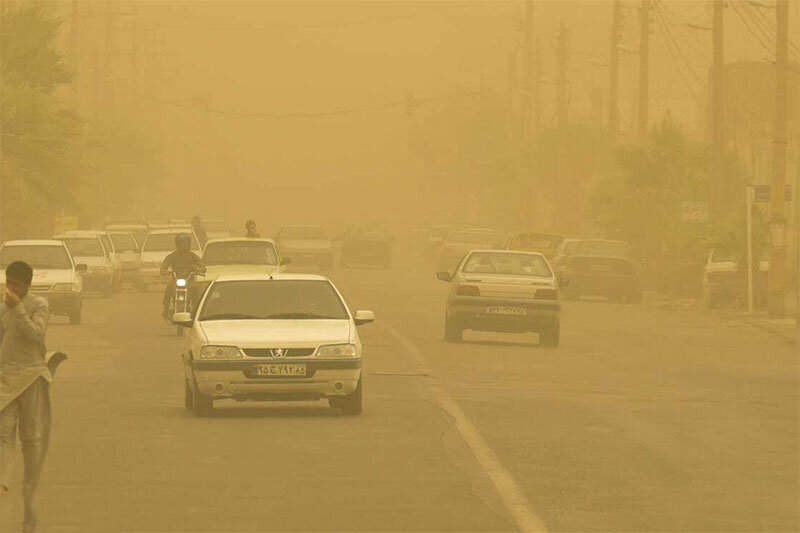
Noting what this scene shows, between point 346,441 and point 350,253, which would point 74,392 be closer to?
point 346,441

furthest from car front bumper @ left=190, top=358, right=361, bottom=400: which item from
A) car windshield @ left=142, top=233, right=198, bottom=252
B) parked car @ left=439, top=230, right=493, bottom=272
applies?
parked car @ left=439, top=230, right=493, bottom=272

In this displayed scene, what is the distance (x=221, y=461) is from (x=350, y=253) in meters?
58.3

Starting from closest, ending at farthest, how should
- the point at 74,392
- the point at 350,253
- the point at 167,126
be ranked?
the point at 74,392 → the point at 350,253 → the point at 167,126

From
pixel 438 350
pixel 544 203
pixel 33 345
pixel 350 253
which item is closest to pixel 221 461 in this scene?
pixel 33 345

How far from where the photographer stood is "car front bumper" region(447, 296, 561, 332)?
31.6 m

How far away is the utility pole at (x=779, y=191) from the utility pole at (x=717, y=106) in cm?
754

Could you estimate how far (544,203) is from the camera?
100 metres

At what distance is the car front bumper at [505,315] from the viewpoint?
31625 mm

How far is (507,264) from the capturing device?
108 feet

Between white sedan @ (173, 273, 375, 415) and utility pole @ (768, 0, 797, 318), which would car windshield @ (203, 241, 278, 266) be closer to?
utility pole @ (768, 0, 797, 318)

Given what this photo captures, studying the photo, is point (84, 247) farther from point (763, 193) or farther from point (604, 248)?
point (763, 193)

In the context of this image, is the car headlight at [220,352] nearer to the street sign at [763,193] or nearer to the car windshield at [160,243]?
the street sign at [763,193]

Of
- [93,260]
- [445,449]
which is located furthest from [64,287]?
[445,449]

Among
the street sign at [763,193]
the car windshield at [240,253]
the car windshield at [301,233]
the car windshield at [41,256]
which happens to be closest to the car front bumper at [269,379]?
the car windshield at [240,253]
